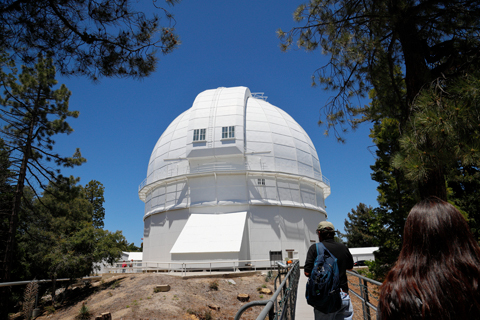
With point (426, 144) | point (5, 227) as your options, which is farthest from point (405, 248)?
point (5, 227)

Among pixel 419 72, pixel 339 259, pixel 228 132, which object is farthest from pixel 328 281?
pixel 228 132

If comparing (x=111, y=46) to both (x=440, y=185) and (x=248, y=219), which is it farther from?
(x=248, y=219)

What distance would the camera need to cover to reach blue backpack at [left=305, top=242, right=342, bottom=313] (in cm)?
306

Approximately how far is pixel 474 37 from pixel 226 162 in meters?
18.0

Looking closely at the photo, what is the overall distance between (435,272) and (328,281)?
201cm

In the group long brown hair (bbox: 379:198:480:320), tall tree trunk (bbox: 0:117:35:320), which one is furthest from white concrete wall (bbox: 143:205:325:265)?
long brown hair (bbox: 379:198:480:320)

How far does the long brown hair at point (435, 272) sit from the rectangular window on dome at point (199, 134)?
21.8 meters

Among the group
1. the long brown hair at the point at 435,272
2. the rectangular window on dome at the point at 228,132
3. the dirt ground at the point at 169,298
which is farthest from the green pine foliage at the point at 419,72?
the rectangular window on dome at the point at 228,132

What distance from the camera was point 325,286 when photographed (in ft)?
10.0

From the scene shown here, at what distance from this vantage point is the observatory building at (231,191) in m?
20.5

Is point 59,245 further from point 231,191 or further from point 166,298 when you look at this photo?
point 231,191

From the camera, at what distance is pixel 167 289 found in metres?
13.1

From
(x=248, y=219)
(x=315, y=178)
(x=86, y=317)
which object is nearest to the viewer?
(x=86, y=317)

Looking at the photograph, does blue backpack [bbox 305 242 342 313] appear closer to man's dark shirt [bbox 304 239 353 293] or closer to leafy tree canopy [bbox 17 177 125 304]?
man's dark shirt [bbox 304 239 353 293]
